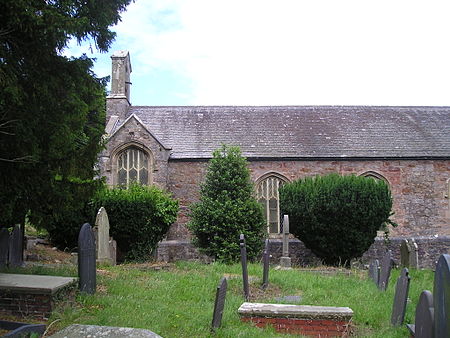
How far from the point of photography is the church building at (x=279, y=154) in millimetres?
19328

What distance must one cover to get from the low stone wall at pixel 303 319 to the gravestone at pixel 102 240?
6.82m

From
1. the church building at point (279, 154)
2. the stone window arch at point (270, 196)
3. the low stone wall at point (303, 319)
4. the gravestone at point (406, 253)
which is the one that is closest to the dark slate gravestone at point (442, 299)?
the low stone wall at point (303, 319)

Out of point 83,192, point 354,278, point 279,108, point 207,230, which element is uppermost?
point 279,108

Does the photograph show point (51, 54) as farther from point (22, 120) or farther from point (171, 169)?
point (171, 169)

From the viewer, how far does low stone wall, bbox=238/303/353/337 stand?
22.6 ft

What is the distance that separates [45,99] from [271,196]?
14683mm

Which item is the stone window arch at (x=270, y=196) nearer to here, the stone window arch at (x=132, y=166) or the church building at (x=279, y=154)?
the church building at (x=279, y=154)

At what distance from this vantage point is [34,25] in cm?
593

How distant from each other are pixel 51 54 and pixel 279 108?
59.5 feet

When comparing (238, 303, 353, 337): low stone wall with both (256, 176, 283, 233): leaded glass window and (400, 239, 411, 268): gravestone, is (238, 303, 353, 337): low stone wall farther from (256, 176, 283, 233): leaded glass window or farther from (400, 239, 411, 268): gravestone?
(256, 176, 283, 233): leaded glass window

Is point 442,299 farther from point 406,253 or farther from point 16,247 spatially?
point 406,253

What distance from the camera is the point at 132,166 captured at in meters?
19.4

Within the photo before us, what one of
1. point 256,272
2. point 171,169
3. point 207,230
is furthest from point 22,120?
point 171,169

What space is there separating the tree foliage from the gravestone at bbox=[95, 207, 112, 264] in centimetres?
514
